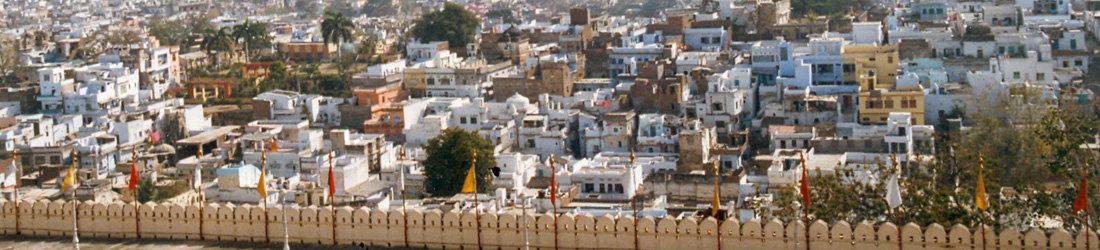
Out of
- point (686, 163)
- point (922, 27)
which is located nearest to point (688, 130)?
point (686, 163)

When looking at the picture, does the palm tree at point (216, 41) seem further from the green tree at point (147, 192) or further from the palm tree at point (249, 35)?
the green tree at point (147, 192)

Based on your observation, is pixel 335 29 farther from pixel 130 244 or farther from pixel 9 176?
pixel 130 244

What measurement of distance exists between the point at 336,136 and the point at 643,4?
4194cm

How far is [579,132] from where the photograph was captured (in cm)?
3278

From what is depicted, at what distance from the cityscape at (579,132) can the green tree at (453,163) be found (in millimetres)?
46

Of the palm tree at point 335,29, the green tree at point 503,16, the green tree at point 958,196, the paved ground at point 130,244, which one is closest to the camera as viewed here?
the paved ground at point 130,244

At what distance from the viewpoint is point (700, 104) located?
3281 centimetres

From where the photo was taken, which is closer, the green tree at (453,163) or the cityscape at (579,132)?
the cityscape at (579,132)

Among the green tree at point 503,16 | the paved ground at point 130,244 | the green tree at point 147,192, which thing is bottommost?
the green tree at point 147,192

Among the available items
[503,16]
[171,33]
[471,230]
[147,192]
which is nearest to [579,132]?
[147,192]

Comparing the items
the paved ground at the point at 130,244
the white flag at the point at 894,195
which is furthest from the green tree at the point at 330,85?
the white flag at the point at 894,195

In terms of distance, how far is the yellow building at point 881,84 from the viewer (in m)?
31.1

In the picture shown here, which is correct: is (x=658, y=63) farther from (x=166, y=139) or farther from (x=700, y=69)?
(x=166, y=139)

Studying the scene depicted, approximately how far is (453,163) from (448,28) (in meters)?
15.7
